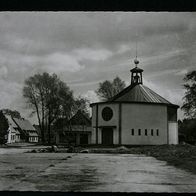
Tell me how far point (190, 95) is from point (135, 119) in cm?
1613

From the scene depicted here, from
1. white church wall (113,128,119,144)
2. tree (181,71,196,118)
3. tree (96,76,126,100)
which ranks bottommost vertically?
white church wall (113,128,119,144)

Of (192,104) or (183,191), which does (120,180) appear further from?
(192,104)

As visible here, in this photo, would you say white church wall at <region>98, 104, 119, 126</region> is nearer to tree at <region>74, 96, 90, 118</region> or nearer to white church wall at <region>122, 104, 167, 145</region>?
white church wall at <region>122, 104, 167, 145</region>

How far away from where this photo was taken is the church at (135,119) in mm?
28109

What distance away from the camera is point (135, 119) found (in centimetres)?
2831

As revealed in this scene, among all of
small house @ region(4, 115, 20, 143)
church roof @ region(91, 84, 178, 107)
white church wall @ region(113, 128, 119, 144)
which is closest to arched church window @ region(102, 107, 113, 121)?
church roof @ region(91, 84, 178, 107)

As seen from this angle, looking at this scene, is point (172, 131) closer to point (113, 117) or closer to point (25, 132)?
point (113, 117)

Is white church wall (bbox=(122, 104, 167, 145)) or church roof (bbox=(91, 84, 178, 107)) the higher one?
church roof (bbox=(91, 84, 178, 107))

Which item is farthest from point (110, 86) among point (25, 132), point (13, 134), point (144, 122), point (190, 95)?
point (13, 134)

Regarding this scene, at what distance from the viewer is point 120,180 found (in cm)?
775

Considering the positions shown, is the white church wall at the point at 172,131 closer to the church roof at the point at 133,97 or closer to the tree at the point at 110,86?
the church roof at the point at 133,97

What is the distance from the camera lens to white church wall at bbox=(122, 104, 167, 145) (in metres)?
28.1
